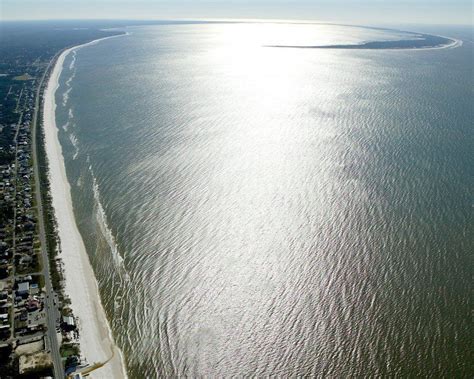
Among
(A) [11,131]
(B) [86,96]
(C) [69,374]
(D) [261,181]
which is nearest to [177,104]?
(B) [86,96]

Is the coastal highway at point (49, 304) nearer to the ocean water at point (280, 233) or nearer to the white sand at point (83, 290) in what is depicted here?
the white sand at point (83, 290)

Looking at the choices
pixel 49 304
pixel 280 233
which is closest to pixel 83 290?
pixel 49 304

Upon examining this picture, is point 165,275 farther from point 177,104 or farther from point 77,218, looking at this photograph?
point 177,104

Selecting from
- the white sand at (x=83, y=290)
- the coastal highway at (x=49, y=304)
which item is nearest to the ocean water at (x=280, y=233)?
the white sand at (x=83, y=290)

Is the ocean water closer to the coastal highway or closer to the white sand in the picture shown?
the white sand

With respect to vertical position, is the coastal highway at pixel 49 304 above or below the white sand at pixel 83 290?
above
